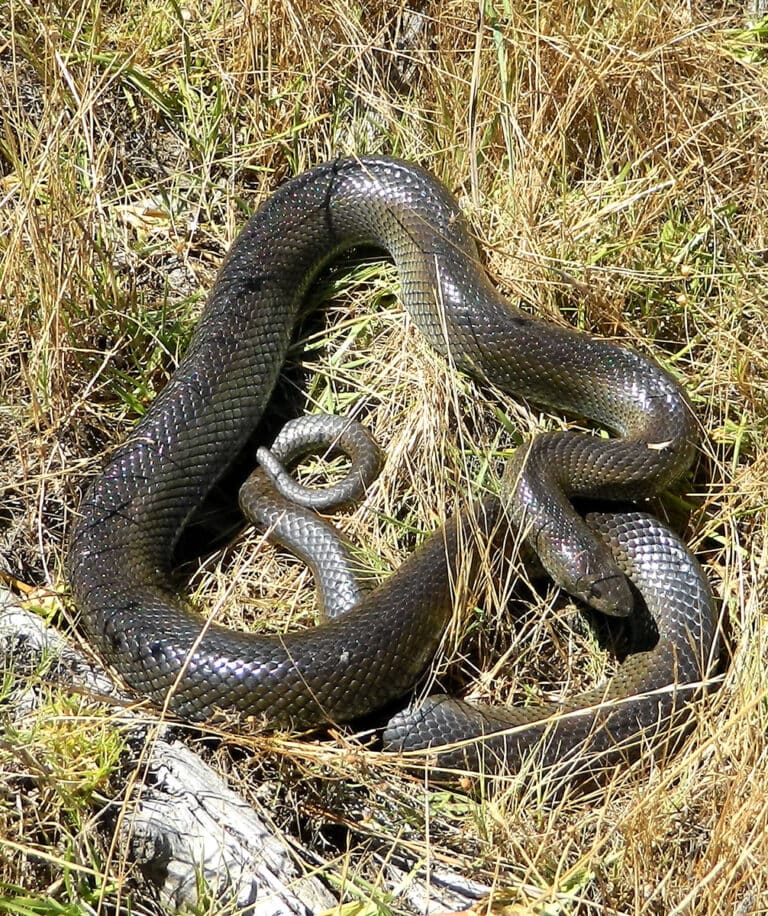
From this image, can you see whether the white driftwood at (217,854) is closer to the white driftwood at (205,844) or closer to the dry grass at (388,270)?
the white driftwood at (205,844)

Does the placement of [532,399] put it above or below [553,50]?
below

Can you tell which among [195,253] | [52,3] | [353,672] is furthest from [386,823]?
[52,3]

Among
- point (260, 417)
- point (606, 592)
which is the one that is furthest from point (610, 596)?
point (260, 417)

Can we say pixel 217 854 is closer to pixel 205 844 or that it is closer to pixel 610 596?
pixel 205 844

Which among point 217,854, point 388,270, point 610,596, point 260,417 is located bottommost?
point 217,854

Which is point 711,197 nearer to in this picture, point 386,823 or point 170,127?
point 170,127

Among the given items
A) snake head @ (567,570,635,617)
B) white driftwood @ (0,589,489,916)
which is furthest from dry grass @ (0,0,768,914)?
snake head @ (567,570,635,617)
